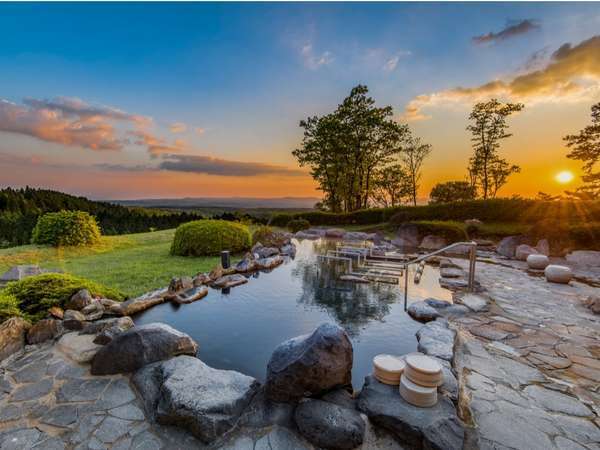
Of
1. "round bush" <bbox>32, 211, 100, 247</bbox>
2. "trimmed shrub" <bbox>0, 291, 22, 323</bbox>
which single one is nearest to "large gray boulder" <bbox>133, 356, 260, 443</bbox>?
"trimmed shrub" <bbox>0, 291, 22, 323</bbox>

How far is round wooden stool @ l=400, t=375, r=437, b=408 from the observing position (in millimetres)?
1965

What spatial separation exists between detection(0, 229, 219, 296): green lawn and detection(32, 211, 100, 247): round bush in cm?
28

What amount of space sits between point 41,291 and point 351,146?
817 inches

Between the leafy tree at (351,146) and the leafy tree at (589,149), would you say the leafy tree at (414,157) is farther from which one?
the leafy tree at (589,149)

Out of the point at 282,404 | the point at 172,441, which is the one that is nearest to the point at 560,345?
the point at 282,404

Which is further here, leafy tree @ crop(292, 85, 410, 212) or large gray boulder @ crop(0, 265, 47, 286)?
leafy tree @ crop(292, 85, 410, 212)

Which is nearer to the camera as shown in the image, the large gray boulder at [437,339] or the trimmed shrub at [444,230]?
the large gray boulder at [437,339]

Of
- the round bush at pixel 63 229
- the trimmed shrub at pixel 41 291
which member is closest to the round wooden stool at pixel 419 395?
the trimmed shrub at pixel 41 291

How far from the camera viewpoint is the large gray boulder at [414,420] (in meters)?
1.72

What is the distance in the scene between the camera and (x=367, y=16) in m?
6.60

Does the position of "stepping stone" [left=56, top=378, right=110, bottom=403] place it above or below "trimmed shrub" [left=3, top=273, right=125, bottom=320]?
below

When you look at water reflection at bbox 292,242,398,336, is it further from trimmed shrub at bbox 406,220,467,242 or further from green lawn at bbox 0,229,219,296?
trimmed shrub at bbox 406,220,467,242

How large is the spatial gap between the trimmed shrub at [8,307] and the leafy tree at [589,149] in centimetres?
2509

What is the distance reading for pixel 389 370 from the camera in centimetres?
220
